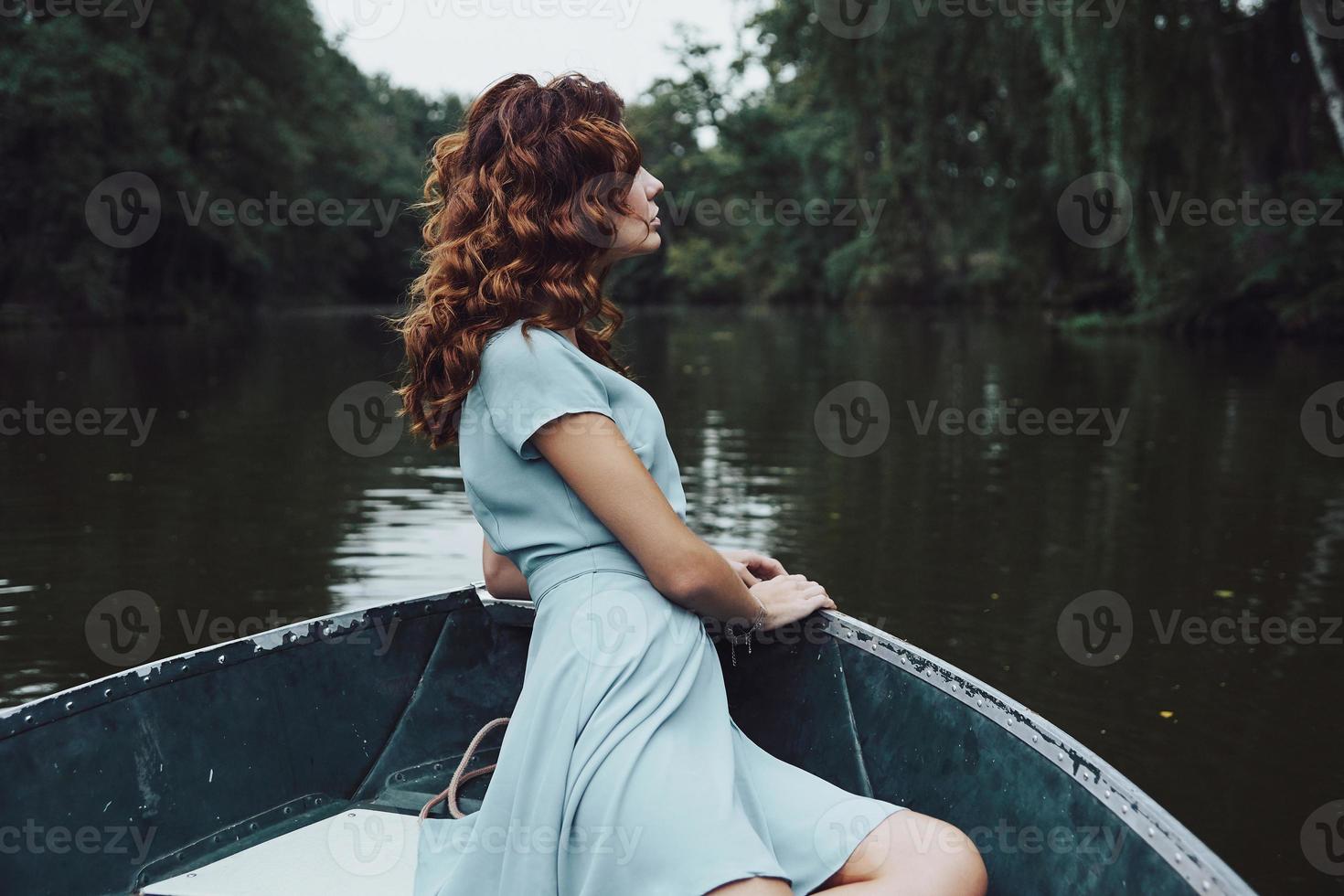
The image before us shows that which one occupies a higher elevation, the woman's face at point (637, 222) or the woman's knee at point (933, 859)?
the woman's face at point (637, 222)

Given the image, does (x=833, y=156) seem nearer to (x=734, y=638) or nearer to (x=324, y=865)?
(x=734, y=638)

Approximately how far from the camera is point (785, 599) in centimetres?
248

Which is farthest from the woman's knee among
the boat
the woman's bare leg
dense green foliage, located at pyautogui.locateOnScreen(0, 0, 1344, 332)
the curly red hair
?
dense green foliage, located at pyautogui.locateOnScreen(0, 0, 1344, 332)

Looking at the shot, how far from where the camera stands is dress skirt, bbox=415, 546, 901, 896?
1797 mm

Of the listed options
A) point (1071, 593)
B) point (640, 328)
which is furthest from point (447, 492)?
point (640, 328)

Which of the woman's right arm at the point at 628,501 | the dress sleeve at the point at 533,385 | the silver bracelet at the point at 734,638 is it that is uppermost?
the dress sleeve at the point at 533,385

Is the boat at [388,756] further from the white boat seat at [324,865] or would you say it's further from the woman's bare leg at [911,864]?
the woman's bare leg at [911,864]

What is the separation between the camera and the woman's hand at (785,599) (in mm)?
2439

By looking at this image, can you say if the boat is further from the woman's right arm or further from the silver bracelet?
the woman's right arm

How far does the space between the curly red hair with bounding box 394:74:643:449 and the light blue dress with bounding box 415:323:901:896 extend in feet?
0.18

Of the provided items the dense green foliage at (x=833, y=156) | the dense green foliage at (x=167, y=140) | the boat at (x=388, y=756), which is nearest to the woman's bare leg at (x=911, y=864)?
the boat at (x=388, y=756)

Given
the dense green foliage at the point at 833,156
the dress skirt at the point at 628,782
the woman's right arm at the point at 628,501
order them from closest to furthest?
the dress skirt at the point at 628,782 → the woman's right arm at the point at 628,501 → the dense green foliage at the point at 833,156

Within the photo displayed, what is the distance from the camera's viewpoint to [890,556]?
6.62 meters

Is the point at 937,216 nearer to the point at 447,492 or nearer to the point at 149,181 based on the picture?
the point at 447,492
